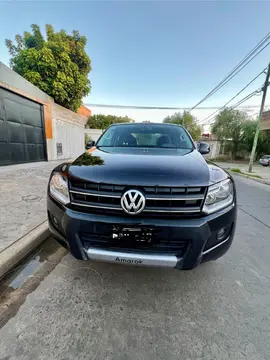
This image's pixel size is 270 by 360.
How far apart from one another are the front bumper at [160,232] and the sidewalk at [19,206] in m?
1.25

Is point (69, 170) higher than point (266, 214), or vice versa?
point (69, 170)

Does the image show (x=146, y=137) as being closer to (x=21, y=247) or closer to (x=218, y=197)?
(x=218, y=197)

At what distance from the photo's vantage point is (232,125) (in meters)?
28.2

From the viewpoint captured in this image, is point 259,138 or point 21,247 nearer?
point 21,247

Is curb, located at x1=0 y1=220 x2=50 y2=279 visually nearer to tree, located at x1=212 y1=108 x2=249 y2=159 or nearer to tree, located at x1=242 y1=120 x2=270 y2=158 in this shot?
tree, located at x1=242 y1=120 x2=270 y2=158

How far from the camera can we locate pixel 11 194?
13.5ft

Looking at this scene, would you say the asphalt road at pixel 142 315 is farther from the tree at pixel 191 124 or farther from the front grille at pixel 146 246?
the tree at pixel 191 124

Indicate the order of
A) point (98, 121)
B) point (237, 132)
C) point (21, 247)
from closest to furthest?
point (21, 247) < point (237, 132) < point (98, 121)

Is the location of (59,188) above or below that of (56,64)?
below

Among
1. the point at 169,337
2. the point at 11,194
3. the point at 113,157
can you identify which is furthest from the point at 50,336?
the point at 11,194

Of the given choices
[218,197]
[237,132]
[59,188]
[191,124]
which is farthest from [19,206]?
[191,124]

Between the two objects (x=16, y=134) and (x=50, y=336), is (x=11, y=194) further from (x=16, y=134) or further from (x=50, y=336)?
(x=16, y=134)

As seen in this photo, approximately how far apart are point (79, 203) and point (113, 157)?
64cm

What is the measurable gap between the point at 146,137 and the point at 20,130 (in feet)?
23.5
